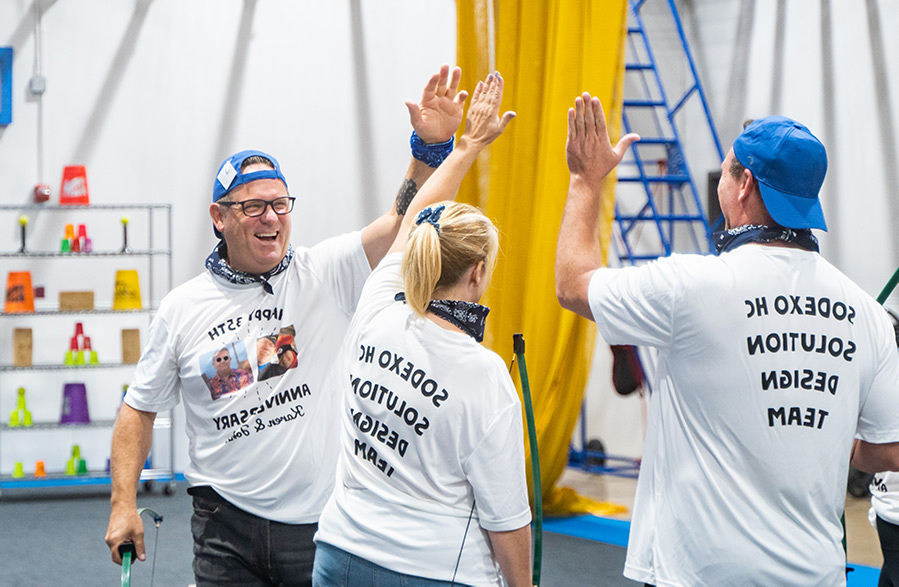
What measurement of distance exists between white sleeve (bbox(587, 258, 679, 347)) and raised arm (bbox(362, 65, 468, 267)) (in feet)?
1.84

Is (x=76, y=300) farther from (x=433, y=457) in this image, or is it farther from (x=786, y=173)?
(x=786, y=173)

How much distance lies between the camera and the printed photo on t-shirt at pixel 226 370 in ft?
5.82

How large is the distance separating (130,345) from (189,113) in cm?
169

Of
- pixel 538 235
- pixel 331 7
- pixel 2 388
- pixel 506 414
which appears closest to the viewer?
pixel 506 414

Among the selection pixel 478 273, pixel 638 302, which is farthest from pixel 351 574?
pixel 638 302

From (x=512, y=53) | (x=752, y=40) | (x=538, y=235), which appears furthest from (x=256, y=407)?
(x=752, y=40)

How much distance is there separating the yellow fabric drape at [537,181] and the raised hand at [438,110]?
2.46 m

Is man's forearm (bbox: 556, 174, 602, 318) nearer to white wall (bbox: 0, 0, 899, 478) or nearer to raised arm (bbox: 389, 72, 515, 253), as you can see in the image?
raised arm (bbox: 389, 72, 515, 253)

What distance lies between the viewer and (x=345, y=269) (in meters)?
1.89

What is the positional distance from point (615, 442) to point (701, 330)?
5198mm

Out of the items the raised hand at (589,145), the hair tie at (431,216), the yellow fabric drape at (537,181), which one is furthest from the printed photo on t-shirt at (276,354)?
the yellow fabric drape at (537,181)

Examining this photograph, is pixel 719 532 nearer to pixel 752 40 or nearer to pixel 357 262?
pixel 357 262

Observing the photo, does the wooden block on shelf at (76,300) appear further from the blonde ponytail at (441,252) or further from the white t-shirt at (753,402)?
the white t-shirt at (753,402)

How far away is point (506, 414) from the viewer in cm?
131
